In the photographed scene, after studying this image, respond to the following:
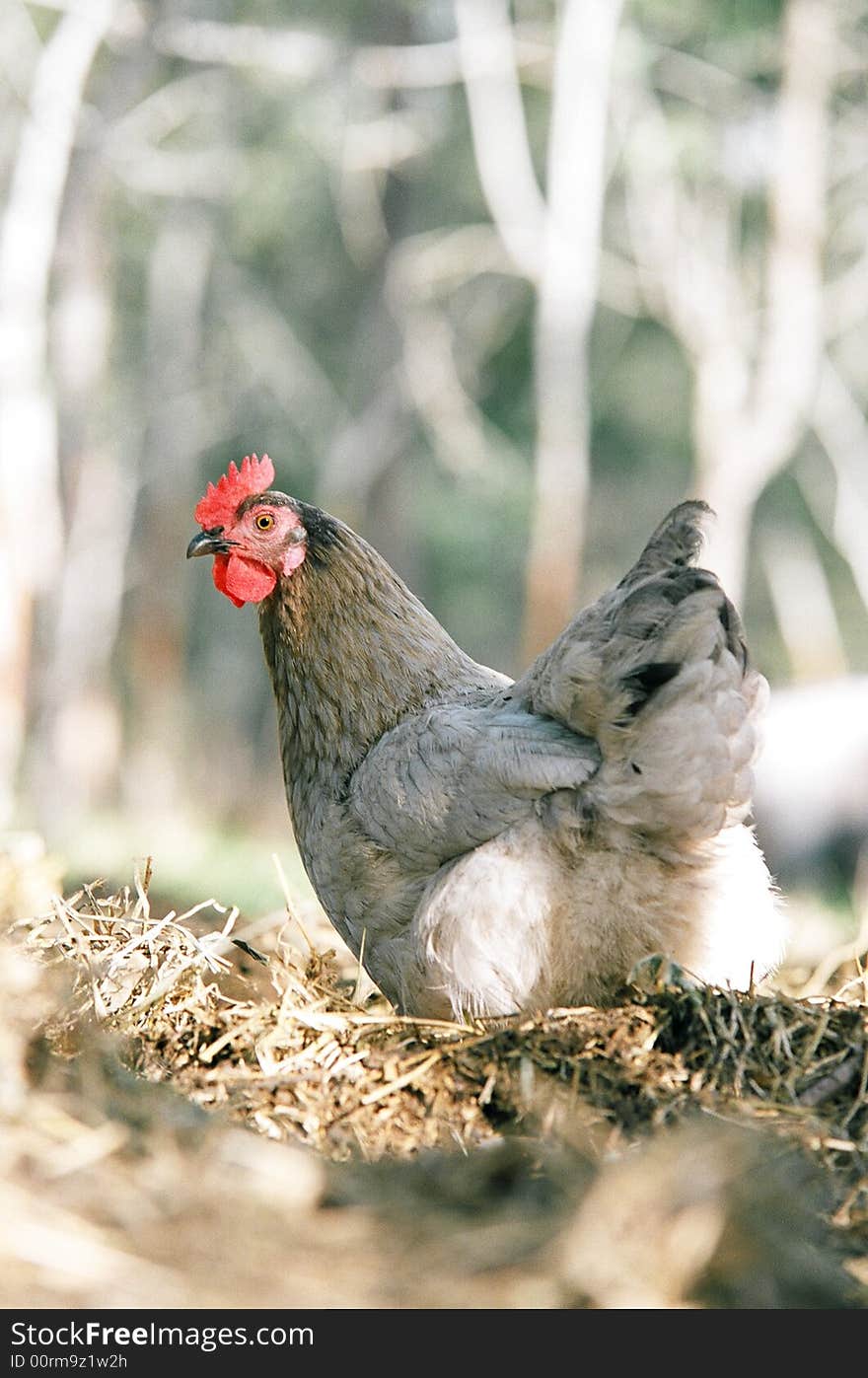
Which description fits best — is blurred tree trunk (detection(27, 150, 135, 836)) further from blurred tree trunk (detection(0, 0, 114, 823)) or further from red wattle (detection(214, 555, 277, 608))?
red wattle (detection(214, 555, 277, 608))

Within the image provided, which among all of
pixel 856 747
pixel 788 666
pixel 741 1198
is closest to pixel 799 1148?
pixel 741 1198

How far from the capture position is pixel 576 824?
2.92 m

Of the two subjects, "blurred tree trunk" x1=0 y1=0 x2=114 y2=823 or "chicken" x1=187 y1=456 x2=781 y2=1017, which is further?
"blurred tree trunk" x1=0 y1=0 x2=114 y2=823

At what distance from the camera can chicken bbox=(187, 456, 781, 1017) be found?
2768mm

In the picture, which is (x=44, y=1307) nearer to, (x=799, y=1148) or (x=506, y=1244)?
(x=506, y=1244)

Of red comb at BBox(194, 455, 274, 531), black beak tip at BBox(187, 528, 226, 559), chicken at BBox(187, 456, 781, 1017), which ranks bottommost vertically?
chicken at BBox(187, 456, 781, 1017)

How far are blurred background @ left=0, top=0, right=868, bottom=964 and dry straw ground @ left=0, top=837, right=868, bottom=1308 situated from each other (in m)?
1.52

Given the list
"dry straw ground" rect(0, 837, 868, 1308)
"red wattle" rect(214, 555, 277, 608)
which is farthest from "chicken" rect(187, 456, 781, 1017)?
"red wattle" rect(214, 555, 277, 608)

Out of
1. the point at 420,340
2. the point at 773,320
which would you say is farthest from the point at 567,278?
the point at 420,340

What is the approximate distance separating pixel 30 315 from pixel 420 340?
6851 millimetres

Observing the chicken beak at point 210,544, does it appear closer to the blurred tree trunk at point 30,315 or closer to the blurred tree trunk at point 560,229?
the blurred tree trunk at point 30,315

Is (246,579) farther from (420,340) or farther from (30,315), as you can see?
(420,340)

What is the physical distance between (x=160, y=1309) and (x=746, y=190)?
1629cm

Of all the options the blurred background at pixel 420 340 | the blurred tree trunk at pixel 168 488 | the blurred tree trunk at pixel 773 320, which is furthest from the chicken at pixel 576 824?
the blurred tree trunk at pixel 168 488
